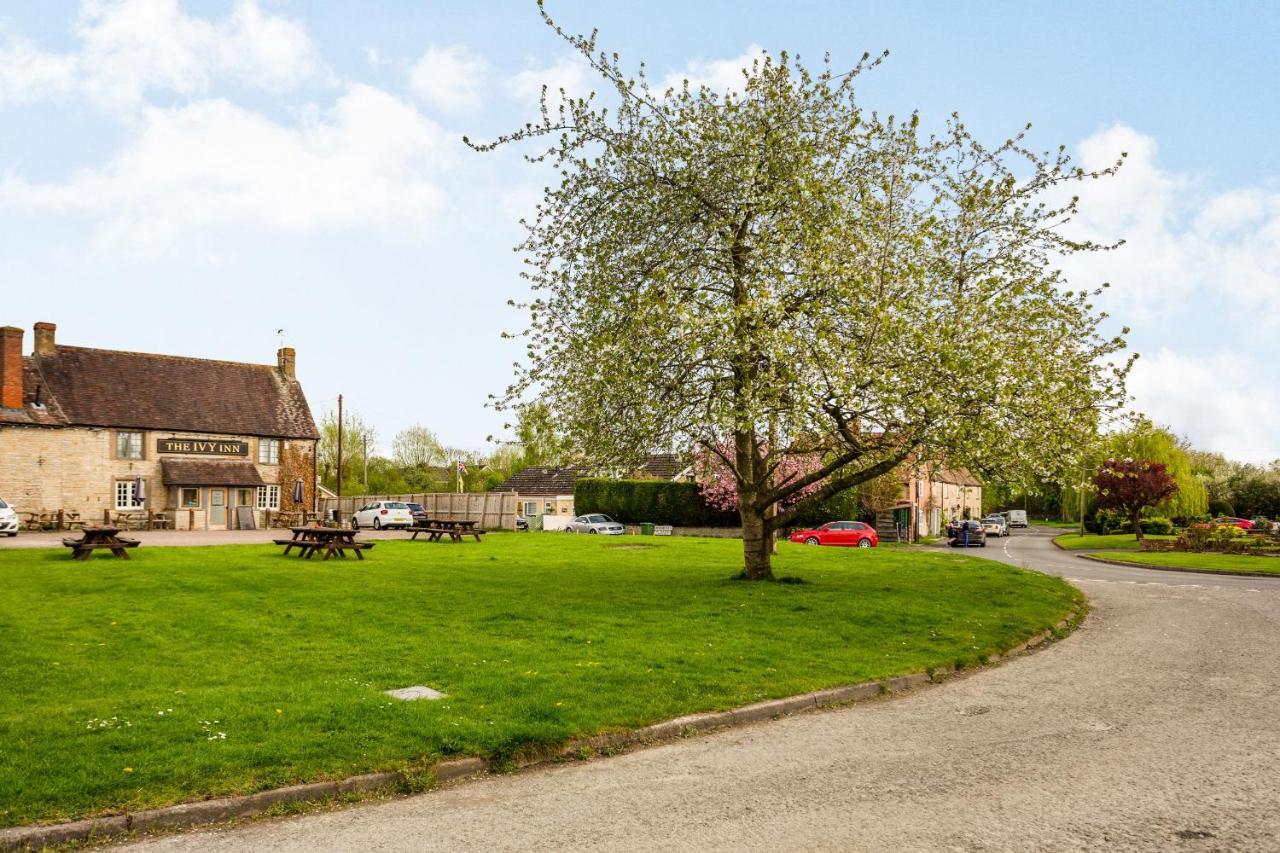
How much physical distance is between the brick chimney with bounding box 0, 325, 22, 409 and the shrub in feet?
217

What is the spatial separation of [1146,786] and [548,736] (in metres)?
4.90

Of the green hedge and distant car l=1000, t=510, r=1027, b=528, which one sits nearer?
the green hedge

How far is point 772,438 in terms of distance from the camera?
63.0ft

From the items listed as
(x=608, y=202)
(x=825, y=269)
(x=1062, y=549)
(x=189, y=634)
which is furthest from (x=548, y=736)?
(x=1062, y=549)

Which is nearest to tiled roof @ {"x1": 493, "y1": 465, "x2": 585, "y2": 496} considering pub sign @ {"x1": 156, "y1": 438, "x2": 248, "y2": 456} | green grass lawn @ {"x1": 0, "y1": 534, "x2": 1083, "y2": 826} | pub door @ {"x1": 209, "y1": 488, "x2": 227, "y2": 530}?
pub sign @ {"x1": 156, "y1": 438, "x2": 248, "y2": 456}

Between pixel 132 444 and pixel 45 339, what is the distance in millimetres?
7608

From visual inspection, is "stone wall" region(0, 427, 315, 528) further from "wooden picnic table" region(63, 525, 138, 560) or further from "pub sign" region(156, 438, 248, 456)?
"wooden picnic table" region(63, 525, 138, 560)

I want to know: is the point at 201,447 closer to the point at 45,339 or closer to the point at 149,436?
the point at 149,436

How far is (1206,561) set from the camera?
3606cm

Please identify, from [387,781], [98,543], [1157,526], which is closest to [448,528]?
[98,543]

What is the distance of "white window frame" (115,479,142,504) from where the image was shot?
48594 mm

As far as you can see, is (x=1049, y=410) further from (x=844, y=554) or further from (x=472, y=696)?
(x=844, y=554)

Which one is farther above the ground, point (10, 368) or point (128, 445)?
point (10, 368)

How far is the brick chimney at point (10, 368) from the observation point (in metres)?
45.8
